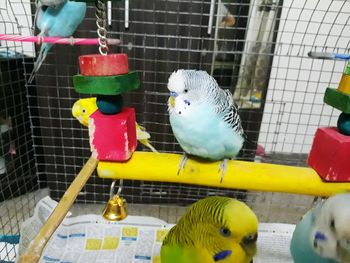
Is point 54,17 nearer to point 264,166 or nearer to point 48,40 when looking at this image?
point 48,40

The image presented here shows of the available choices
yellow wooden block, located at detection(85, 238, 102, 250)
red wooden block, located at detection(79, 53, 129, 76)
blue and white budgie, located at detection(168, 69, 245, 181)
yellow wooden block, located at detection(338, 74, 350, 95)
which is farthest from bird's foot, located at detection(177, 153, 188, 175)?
yellow wooden block, located at detection(85, 238, 102, 250)

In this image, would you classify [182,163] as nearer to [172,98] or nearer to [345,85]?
[172,98]

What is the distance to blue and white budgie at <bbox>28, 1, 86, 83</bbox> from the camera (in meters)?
0.91

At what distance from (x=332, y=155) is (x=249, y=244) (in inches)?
9.6

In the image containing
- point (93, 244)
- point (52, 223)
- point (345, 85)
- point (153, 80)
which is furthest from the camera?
point (153, 80)

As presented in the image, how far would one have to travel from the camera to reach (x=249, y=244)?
1.46 ft

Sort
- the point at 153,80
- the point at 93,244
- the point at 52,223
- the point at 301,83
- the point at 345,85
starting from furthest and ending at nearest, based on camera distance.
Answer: the point at 301,83 → the point at 153,80 → the point at 93,244 → the point at 345,85 → the point at 52,223

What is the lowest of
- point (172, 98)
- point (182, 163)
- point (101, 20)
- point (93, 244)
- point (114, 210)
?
point (93, 244)

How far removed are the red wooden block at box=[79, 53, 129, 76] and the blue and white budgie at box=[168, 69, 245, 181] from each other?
12cm

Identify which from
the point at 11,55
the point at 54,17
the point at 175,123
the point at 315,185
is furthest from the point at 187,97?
the point at 11,55

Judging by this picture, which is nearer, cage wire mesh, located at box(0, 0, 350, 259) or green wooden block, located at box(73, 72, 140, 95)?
green wooden block, located at box(73, 72, 140, 95)

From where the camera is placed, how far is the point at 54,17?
92 cm

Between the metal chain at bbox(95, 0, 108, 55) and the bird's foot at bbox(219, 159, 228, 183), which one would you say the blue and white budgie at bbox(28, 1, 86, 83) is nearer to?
the metal chain at bbox(95, 0, 108, 55)

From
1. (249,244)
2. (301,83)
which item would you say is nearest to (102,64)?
(249,244)
